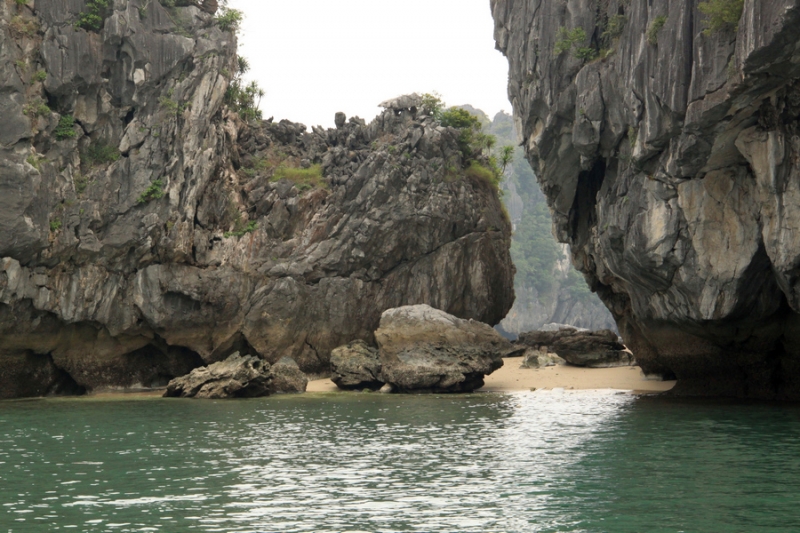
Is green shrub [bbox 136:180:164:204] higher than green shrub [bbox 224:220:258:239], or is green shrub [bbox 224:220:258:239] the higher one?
green shrub [bbox 136:180:164:204]

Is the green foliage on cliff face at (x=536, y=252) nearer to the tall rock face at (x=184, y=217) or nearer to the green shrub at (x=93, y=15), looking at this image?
the tall rock face at (x=184, y=217)

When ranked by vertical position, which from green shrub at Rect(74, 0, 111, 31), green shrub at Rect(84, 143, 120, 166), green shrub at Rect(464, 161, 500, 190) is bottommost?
green shrub at Rect(84, 143, 120, 166)

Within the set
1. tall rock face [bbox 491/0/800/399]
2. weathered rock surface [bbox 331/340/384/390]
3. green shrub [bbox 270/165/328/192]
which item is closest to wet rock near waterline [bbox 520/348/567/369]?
tall rock face [bbox 491/0/800/399]

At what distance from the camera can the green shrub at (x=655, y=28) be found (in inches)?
880

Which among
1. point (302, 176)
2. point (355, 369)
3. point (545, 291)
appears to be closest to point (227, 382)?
point (355, 369)

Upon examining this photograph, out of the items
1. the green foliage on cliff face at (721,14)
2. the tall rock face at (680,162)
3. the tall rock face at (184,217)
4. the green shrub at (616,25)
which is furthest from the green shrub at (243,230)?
the green foliage on cliff face at (721,14)

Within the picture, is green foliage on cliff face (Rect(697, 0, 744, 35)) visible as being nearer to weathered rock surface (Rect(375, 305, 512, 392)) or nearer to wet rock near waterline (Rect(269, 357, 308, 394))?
weathered rock surface (Rect(375, 305, 512, 392))

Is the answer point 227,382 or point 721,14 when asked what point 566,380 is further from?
point 721,14

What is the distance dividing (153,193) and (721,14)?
2525 centimetres

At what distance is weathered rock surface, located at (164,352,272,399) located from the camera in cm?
3114

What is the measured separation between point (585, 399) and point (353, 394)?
952 cm

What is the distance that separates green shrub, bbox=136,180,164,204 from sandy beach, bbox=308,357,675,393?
36.2ft

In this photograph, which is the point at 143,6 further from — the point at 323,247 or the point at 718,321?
the point at 718,321

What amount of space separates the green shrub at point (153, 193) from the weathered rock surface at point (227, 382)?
843cm
